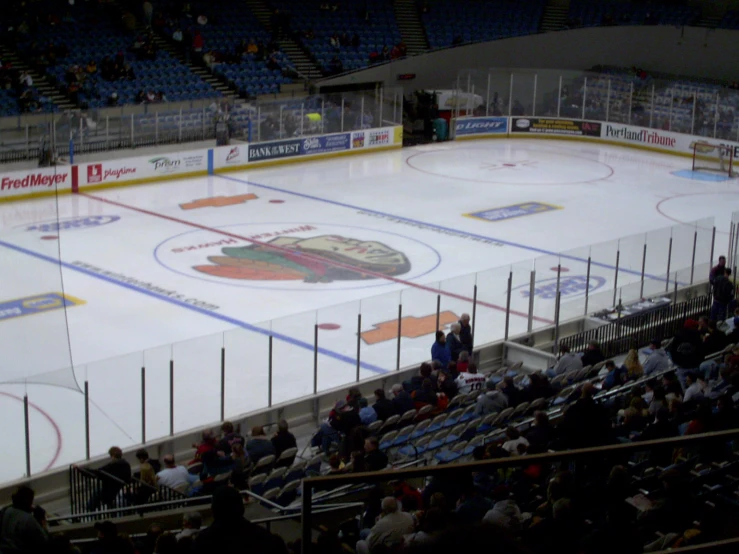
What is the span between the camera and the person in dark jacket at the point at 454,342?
47.7 ft

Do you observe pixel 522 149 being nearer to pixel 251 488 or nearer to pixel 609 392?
pixel 609 392

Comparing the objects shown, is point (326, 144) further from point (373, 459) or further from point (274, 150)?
point (373, 459)

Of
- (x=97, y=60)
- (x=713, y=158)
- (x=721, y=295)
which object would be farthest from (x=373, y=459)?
(x=97, y=60)

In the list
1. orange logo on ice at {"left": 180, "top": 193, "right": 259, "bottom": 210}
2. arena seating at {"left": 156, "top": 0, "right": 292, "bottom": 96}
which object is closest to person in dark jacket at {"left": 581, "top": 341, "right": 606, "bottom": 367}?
orange logo on ice at {"left": 180, "top": 193, "right": 259, "bottom": 210}

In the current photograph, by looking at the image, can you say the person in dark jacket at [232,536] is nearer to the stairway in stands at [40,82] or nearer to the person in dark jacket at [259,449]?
the person in dark jacket at [259,449]

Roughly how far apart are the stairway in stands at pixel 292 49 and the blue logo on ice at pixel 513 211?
12926mm

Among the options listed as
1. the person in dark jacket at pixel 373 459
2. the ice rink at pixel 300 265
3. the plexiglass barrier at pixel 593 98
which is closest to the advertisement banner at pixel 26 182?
the ice rink at pixel 300 265

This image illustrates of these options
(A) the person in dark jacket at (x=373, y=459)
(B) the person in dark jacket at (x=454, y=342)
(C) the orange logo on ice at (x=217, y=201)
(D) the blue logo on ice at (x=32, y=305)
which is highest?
(D) the blue logo on ice at (x=32, y=305)

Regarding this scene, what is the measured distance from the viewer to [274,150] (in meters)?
31.4

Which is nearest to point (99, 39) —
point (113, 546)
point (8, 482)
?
point (8, 482)

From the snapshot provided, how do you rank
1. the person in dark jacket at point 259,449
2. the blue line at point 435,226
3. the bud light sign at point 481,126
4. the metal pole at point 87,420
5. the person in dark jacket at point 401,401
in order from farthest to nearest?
the bud light sign at point 481,126, the blue line at point 435,226, the person in dark jacket at point 401,401, the metal pole at point 87,420, the person in dark jacket at point 259,449

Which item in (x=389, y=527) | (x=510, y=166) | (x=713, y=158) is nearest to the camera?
(x=389, y=527)

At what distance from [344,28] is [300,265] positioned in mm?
21562

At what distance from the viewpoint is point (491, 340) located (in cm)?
1580
